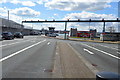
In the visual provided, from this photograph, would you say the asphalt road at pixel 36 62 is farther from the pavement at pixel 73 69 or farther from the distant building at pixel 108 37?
the distant building at pixel 108 37

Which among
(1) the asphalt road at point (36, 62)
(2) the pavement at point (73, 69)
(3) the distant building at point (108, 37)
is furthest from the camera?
(3) the distant building at point (108, 37)

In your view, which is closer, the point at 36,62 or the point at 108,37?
the point at 36,62

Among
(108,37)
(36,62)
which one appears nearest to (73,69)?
(36,62)

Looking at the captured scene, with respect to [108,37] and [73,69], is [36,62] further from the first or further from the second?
[108,37]

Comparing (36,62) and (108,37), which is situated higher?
(108,37)

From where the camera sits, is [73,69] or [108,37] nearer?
[73,69]

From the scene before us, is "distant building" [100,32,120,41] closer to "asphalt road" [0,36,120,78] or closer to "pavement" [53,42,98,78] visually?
"asphalt road" [0,36,120,78]

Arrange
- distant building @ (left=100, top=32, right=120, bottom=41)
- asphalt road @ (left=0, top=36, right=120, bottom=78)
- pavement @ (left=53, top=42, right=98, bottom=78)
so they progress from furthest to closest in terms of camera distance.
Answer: distant building @ (left=100, top=32, right=120, bottom=41) < asphalt road @ (left=0, top=36, right=120, bottom=78) < pavement @ (left=53, top=42, right=98, bottom=78)

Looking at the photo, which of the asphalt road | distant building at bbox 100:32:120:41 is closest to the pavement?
the asphalt road

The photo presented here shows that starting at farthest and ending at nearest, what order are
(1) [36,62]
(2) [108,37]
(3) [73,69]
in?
1. (2) [108,37]
2. (1) [36,62]
3. (3) [73,69]

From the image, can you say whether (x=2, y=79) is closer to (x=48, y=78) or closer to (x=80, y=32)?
(x=48, y=78)

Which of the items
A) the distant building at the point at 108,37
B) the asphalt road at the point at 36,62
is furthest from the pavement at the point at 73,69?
the distant building at the point at 108,37

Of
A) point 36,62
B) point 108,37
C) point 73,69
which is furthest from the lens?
point 108,37

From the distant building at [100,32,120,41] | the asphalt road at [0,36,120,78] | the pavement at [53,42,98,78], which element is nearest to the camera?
the pavement at [53,42,98,78]
